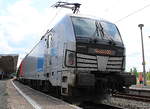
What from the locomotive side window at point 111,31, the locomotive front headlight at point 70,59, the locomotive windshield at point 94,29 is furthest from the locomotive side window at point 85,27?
the locomotive front headlight at point 70,59

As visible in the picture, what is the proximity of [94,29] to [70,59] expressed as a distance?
1.70 meters

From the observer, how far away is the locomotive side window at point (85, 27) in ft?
31.2

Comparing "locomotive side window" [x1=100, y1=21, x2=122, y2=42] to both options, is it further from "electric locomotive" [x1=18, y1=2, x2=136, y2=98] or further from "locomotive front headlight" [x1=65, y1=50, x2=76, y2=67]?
"locomotive front headlight" [x1=65, y1=50, x2=76, y2=67]

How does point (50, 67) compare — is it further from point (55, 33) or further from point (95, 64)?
point (95, 64)

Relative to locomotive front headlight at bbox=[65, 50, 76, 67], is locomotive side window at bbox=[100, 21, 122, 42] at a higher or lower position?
higher

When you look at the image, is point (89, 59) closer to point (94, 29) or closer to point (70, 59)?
point (70, 59)

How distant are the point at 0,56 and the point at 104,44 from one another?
31175mm

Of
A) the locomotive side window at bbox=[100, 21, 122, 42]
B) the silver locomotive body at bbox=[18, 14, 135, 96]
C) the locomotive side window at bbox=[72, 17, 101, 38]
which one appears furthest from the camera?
the locomotive side window at bbox=[100, 21, 122, 42]

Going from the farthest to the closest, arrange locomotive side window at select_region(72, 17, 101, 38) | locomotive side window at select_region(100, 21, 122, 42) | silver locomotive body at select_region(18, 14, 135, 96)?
locomotive side window at select_region(100, 21, 122, 42) < locomotive side window at select_region(72, 17, 101, 38) < silver locomotive body at select_region(18, 14, 135, 96)

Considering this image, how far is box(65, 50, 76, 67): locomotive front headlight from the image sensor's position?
8957 millimetres

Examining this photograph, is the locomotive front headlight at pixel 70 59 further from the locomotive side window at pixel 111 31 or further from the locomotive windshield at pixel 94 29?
the locomotive side window at pixel 111 31

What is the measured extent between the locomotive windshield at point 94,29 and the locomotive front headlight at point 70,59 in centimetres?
74

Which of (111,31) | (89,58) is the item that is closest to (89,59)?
(89,58)

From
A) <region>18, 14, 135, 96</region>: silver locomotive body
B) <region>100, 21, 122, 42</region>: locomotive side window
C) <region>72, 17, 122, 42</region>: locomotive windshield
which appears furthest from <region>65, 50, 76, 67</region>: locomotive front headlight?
<region>100, 21, 122, 42</region>: locomotive side window
